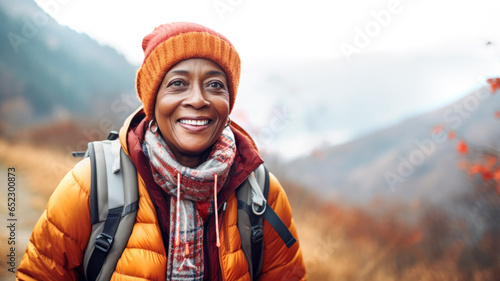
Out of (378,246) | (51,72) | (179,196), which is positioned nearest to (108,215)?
(179,196)

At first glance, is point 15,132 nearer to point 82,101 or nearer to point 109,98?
point 82,101

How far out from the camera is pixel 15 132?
2793mm

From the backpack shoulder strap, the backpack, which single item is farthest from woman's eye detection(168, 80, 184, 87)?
the backpack shoulder strap

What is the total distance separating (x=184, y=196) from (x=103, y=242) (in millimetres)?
404

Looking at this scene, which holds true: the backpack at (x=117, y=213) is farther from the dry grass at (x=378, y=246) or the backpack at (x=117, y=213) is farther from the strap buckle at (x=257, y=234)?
the dry grass at (x=378, y=246)

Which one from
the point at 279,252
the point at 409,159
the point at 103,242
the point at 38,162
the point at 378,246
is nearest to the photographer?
the point at 103,242

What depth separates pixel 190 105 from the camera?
5.62 ft

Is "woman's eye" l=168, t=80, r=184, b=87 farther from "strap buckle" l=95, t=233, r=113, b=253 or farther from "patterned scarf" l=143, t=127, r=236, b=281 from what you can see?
"strap buckle" l=95, t=233, r=113, b=253

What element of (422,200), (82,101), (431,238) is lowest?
(431,238)

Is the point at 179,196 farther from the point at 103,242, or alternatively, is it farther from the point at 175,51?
the point at 175,51

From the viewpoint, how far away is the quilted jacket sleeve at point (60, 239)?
153cm

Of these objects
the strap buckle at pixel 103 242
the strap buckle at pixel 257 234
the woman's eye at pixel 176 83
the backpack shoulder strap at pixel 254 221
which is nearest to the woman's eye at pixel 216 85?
the woman's eye at pixel 176 83

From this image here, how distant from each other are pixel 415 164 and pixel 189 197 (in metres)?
3.54

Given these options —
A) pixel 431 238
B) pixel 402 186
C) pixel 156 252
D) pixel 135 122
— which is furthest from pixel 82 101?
pixel 431 238
